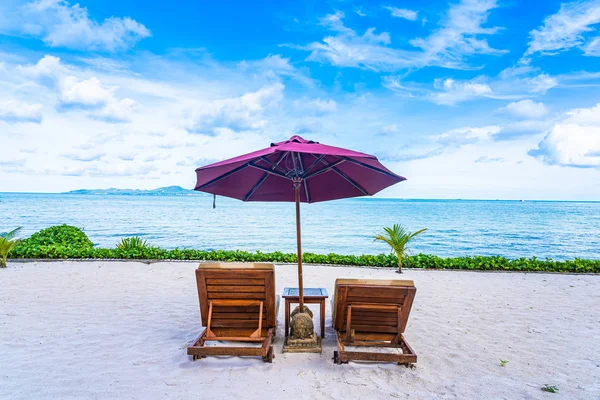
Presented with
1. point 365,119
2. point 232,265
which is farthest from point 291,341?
point 365,119

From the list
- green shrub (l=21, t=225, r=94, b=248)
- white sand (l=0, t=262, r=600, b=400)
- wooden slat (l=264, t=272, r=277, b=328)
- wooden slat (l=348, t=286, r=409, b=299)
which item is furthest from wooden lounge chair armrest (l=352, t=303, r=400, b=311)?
green shrub (l=21, t=225, r=94, b=248)

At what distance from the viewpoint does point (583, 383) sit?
143 inches

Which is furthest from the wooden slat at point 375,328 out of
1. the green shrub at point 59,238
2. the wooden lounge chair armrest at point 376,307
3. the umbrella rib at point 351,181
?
the green shrub at point 59,238

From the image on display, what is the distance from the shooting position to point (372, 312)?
13.5ft

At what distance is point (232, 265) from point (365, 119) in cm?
1561

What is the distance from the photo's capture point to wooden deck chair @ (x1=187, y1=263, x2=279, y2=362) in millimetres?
4059

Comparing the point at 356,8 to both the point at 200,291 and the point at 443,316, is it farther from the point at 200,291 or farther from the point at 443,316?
the point at 200,291

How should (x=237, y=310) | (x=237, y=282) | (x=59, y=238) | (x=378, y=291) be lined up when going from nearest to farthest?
(x=378, y=291)
(x=237, y=282)
(x=237, y=310)
(x=59, y=238)

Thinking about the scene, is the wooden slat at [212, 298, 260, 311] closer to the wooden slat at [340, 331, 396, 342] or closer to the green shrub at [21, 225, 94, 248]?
the wooden slat at [340, 331, 396, 342]

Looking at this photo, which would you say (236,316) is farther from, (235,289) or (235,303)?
(235,289)

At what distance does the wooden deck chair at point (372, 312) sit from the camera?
3.96 meters

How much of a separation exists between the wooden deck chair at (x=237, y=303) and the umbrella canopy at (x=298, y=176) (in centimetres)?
42

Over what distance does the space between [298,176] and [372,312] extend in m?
1.67

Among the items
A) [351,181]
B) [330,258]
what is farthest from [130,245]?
[351,181]
